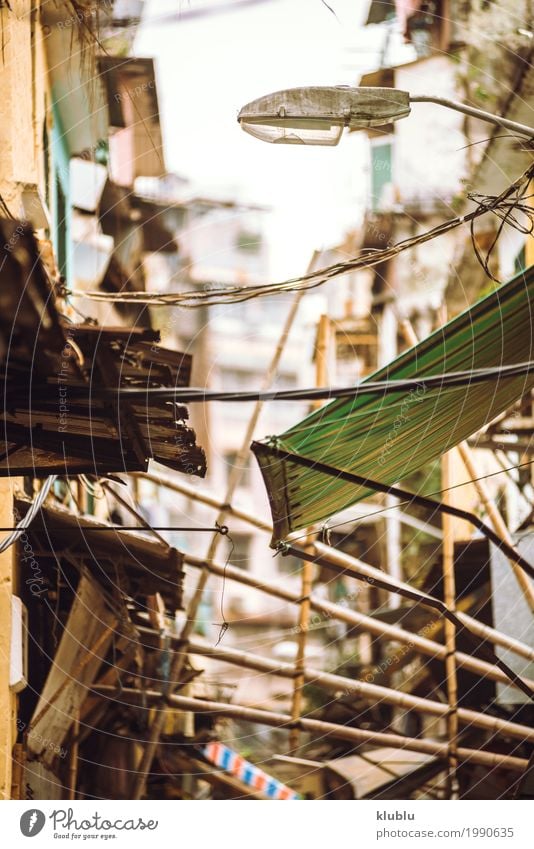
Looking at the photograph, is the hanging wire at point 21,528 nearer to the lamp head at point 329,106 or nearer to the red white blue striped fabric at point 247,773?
the lamp head at point 329,106

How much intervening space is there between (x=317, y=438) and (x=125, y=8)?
3.58 meters

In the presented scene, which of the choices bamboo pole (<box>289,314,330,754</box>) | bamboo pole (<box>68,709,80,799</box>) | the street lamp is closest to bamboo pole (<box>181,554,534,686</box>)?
bamboo pole (<box>289,314,330,754</box>)

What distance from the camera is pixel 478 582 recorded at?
9391 millimetres

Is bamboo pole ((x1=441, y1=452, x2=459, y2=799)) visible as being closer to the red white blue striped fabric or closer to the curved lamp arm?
the red white blue striped fabric

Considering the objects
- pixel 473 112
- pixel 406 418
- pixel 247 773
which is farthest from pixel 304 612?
pixel 473 112

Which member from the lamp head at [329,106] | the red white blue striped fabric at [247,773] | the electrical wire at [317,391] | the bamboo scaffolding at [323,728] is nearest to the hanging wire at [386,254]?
the lamp head at [329,106]

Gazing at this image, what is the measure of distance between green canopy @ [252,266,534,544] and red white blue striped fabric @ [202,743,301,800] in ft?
12.3

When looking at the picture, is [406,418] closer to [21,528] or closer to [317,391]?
[317,391]

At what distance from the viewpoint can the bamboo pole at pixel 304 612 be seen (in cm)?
747

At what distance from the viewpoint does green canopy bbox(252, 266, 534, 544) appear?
534 centimetres

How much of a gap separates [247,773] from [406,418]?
212 inches

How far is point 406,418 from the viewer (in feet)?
18.3

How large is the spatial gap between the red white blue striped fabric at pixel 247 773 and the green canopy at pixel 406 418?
12.3 ft
